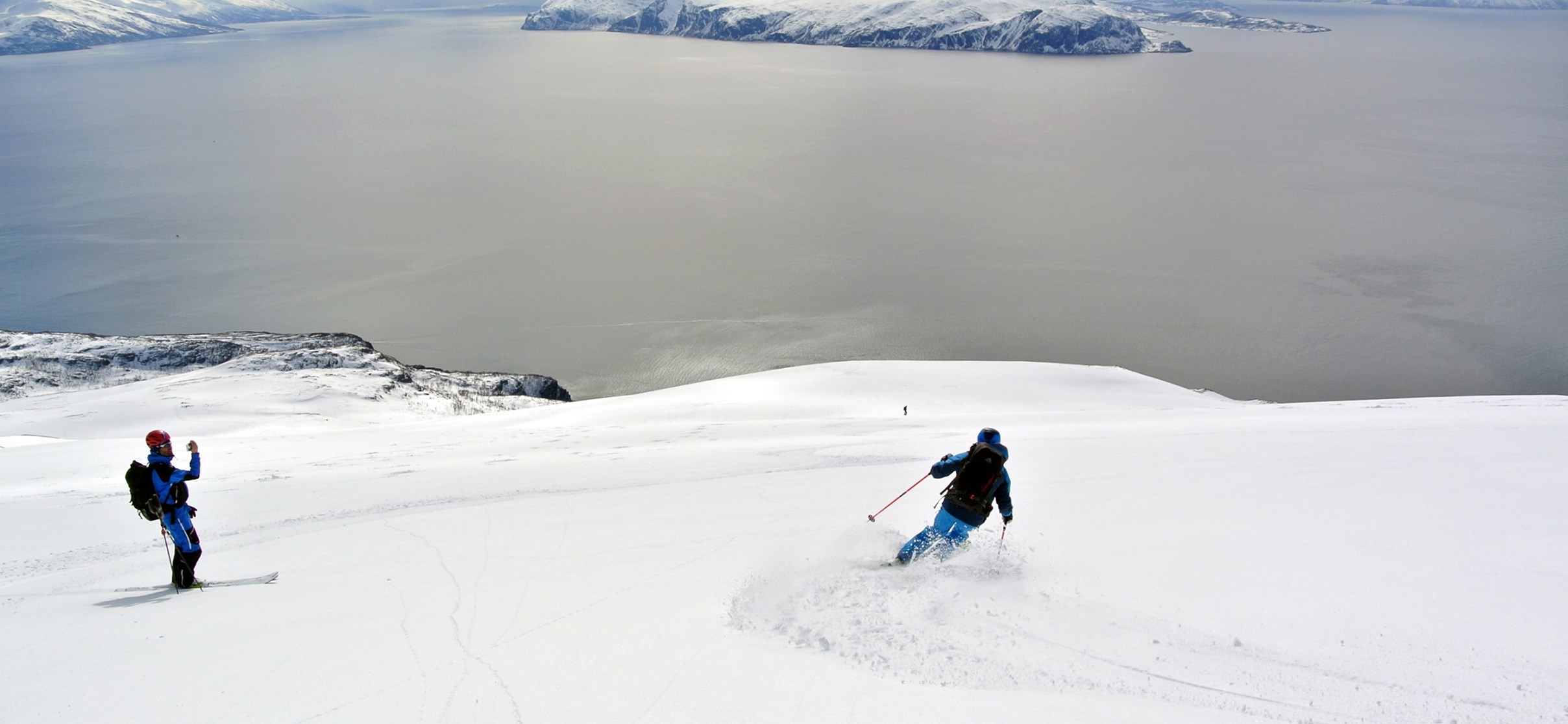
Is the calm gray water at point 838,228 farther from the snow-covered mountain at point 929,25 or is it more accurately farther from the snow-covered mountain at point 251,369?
the snow-covered mountain at point 929,25

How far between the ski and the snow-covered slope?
13 cm

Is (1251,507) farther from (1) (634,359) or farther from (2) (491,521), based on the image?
(1) (634,359)

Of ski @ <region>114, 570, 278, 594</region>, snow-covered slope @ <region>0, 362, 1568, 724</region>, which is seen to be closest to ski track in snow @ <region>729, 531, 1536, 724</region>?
snow-covered slope @ <region>0, 362, 1568, 724</region>

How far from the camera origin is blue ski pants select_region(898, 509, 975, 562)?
5.74 m

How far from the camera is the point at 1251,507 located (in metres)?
6.76

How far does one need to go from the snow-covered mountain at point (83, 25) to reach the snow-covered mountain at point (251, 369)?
186 meters

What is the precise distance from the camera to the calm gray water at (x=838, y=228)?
28.8 meters

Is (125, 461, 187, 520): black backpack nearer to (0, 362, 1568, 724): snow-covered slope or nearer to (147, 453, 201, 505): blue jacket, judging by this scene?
(147, 453, 201, 505): blue jacket

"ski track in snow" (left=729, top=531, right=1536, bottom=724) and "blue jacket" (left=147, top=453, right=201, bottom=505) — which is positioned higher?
"blue jacket" (left=147, top=453, right=201, bottom=505)

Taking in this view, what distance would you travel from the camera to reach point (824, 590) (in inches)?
209

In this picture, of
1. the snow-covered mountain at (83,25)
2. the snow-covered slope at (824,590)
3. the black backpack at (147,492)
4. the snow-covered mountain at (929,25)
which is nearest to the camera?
the snow-covered slope at (824,590)

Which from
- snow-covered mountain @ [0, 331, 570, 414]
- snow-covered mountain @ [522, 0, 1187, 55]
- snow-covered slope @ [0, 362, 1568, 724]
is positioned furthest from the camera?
snow-covered mountain @ [522, 0, 1187, 55]

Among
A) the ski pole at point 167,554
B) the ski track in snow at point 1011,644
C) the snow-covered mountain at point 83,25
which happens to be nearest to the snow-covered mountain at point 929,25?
the snow-covered mountain at point 83,25

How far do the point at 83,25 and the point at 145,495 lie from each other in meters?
228
